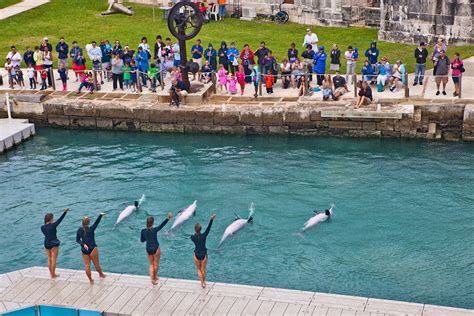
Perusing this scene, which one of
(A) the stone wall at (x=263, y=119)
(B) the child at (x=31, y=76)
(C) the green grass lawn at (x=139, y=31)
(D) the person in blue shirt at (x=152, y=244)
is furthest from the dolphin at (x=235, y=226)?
(B) the child at (x=31, y=76)

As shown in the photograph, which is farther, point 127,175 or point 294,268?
point 127,175

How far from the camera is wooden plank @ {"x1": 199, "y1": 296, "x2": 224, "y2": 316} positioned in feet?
59.6

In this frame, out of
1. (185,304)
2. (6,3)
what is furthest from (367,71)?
(6,3)

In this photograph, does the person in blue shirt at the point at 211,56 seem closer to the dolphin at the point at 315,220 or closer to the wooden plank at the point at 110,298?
the dolphin at the point at 315,220

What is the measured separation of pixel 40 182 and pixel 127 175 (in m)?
2.65

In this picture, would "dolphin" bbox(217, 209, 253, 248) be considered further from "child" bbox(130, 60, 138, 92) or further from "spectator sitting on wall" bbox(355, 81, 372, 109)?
"child" bbox(130, 60, 138, 92)

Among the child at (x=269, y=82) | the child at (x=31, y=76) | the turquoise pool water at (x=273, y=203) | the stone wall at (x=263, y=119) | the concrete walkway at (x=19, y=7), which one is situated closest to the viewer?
the turquoise pool water at (x=273, y=203)

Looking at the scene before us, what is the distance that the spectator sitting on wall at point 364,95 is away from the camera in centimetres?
2995

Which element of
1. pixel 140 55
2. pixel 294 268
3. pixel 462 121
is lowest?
pixel 294 268

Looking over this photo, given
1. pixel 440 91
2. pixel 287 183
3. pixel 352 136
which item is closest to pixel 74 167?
pixel 287 183

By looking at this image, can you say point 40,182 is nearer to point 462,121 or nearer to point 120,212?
point 120,212

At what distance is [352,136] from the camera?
30500 mm

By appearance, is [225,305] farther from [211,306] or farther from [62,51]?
[62,51]

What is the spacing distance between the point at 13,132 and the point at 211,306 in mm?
15459
